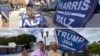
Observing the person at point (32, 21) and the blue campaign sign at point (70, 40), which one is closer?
the blue campaign sign at point (70, 40)

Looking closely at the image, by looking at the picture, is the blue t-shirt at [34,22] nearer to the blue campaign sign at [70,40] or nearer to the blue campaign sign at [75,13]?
the blue campaign sign at [75,13]

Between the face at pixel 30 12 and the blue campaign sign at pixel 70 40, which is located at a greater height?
the blue campaign sign at pixel 70 40

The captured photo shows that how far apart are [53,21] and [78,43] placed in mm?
4087

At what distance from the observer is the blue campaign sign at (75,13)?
11.4m

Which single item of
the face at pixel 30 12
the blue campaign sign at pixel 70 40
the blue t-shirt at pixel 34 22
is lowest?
the blue t-shirt at pixel 34 22

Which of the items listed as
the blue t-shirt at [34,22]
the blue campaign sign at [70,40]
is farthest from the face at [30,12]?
the blue campaign sign at [70,40]

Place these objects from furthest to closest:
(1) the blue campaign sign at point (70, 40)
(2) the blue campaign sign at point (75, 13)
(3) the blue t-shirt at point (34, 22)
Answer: (2) the blue campaign sign at point (75, 13) → (3) the blue t-shirt at point (34, 22) → (1) the blue campaign sign at point (70, 40)

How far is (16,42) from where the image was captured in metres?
9.19

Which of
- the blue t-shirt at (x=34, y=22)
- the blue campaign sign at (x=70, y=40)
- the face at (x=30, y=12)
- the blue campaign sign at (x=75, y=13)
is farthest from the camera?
the face at (x=30, y=12)

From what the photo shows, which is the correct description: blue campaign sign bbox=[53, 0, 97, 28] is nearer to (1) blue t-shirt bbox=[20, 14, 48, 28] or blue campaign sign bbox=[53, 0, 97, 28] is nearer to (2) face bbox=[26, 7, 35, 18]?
(1) blue t-shirt bbox=[20, 14, 48, 28]

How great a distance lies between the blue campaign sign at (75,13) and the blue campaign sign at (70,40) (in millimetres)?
2695

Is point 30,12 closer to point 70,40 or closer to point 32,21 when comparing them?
point 32,21

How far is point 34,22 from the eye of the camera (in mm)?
11203

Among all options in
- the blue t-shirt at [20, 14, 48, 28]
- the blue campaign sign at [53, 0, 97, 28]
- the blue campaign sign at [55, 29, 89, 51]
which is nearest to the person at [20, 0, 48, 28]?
the blue t-shirt at [20, 14, 48, 28]
